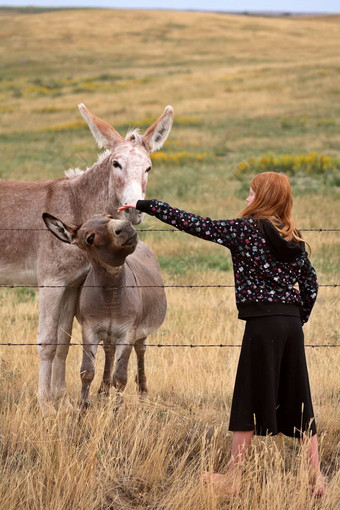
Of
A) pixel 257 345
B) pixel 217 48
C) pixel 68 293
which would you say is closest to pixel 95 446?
pixel 257 345

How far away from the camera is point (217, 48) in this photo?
80.0 metres

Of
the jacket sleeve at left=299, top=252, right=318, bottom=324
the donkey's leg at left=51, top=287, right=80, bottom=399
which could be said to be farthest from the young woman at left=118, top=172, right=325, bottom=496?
the donkey's leg at left=51, top=287, right=80, bottom=399

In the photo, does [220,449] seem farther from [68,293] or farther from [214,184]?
[214,184]

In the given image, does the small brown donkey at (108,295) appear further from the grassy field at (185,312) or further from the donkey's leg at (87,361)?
the grassy field at (185,312)

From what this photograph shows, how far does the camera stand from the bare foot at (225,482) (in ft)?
14.0

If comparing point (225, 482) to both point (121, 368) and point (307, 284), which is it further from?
point (307, 284)

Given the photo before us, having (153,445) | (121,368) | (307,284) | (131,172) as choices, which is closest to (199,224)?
(307,284)

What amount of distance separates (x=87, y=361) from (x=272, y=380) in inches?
58.0

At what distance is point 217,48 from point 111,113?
150 feet

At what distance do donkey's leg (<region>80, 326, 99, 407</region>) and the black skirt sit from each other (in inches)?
47.9

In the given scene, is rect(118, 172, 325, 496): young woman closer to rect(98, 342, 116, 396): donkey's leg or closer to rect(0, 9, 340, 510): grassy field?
rect(0, 9, 340, 510): grassy field

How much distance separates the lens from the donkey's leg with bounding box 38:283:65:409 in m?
5.70

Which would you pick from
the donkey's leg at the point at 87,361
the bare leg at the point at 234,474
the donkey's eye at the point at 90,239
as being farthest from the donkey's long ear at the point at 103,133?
the bare leg at the point at 234,474

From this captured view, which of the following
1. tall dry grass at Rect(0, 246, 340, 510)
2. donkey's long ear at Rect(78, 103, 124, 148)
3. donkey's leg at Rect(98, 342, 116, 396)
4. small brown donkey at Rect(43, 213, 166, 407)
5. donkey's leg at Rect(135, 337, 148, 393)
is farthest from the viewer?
donkey's leg at Rect(135, 337, 148, 393)
